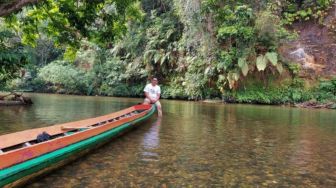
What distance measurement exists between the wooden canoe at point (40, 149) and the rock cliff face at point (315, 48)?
1831 cm

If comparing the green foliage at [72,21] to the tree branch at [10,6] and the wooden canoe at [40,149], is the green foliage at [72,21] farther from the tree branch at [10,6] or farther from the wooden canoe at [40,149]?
the wooden canoe at [40,149]

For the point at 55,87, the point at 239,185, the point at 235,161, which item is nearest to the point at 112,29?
the point at 235,161

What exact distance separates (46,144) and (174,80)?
22901 millimetres

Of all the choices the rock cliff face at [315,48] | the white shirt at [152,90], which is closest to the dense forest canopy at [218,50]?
the rock cliff face at [315,48]

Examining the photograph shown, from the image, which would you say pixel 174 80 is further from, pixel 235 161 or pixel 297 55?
pixel 235 161

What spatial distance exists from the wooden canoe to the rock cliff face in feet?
60.1

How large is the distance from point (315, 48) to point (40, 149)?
23.4m

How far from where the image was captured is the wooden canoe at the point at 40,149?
12.6ft

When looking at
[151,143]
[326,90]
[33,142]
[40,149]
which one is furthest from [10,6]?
[326,90]

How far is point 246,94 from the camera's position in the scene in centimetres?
2278

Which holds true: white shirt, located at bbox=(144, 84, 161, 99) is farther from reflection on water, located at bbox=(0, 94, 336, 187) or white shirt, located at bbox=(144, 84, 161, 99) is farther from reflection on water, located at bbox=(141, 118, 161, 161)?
reflection on water, located at bbox=(0, 94, 336, 187)

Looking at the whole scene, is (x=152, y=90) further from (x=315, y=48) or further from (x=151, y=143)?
(x=315, y=48)

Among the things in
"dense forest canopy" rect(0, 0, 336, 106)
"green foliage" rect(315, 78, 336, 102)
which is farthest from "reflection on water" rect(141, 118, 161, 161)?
"green foliage" rect(315, 78, 336, 102)

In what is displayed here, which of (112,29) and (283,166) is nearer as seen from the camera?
(283,166)
